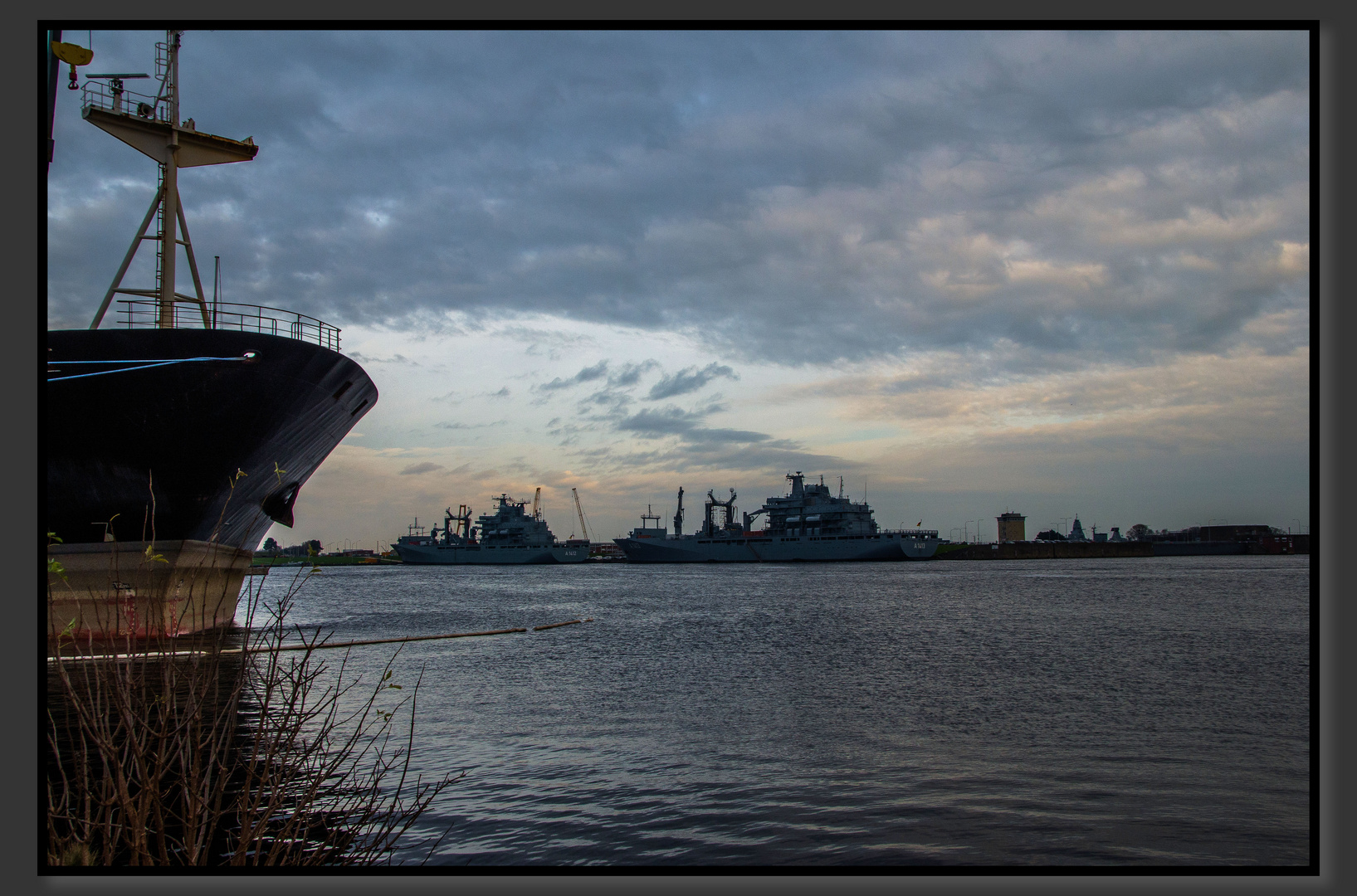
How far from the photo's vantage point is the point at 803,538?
10856 cm

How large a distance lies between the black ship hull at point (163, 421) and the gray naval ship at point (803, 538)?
9184cm

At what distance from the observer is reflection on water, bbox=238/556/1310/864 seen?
30.6ft

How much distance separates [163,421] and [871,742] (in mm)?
16910

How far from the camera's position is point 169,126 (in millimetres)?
23484

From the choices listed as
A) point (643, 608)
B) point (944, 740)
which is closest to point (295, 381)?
point (944, 740)

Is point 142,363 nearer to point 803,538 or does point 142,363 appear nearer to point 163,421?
point 163,421

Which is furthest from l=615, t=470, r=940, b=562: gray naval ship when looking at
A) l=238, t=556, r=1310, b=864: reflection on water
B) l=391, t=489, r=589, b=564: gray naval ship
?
l=238, t=556, r=1310, b=864: reflection on water

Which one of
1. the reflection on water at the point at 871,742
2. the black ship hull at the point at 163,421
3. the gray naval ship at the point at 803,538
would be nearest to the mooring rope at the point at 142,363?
the black ship hull at the point at 163,421

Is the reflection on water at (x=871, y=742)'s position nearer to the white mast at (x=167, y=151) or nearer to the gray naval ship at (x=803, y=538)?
the white mast at (x=167, y=151)

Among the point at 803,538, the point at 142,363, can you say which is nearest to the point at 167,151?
the point at 142,363

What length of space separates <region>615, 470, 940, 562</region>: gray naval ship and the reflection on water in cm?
7289

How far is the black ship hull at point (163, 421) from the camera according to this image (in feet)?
Result: 59.2

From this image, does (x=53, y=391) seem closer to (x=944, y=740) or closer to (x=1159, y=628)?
(x=944, y=740)
